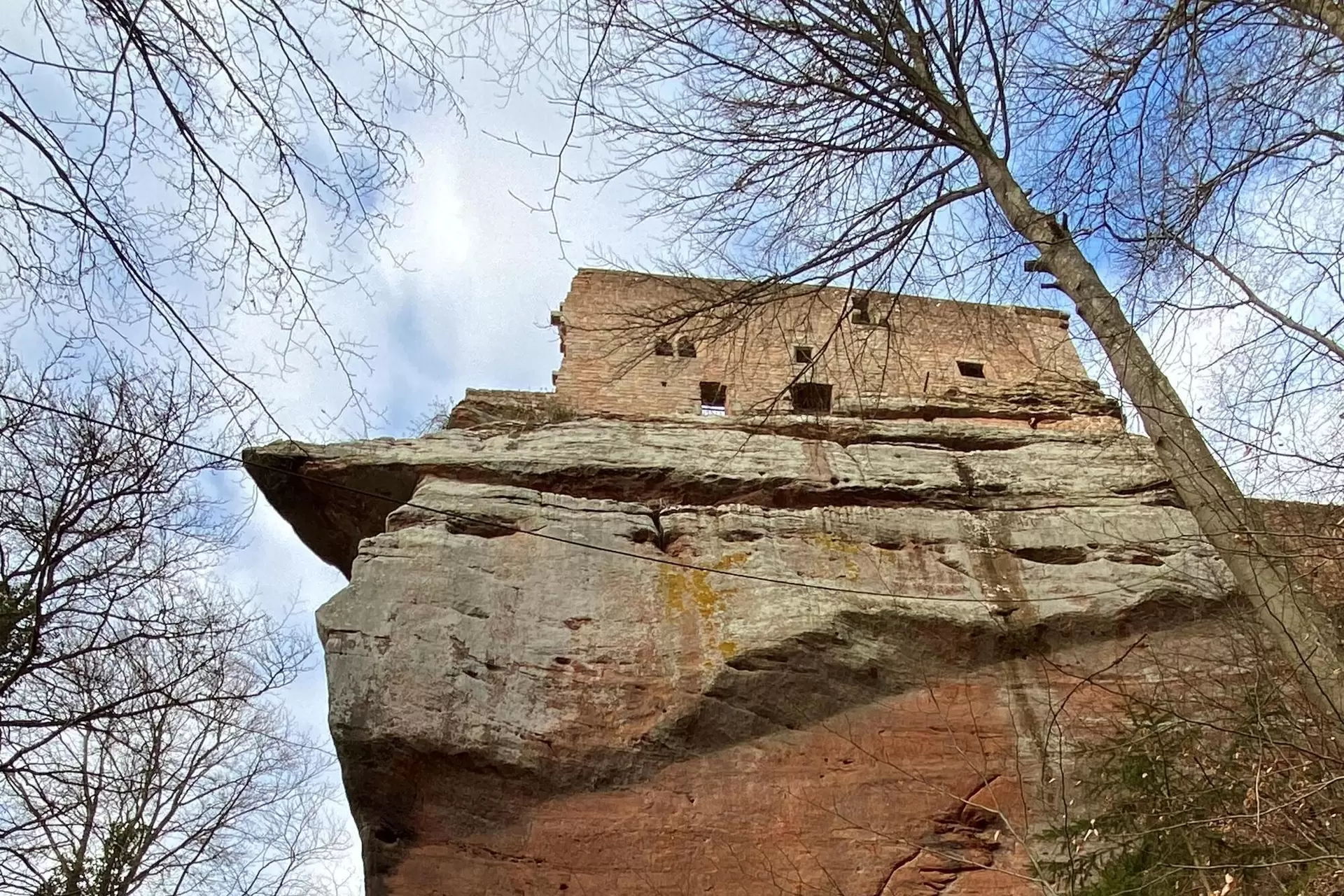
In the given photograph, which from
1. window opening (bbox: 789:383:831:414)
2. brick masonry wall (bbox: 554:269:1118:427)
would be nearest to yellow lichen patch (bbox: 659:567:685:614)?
brick masonry wall (bbox: 554:269:1118:427)

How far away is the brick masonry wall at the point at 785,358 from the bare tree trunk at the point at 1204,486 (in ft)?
11.6

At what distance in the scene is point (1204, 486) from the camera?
463cm

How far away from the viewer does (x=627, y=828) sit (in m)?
5.54

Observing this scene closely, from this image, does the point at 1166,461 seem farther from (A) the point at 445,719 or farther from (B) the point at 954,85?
(A) the point at 445,719

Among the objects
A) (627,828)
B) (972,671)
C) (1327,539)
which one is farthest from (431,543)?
(1327,539)

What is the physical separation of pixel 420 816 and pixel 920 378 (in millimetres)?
7823

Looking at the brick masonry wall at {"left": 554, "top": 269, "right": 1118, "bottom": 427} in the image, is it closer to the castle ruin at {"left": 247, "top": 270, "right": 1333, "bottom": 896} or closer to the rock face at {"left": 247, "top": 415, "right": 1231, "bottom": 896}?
the castle ruin at {"left": 247, "top": 270, "right": 1333, "bottom": 896}

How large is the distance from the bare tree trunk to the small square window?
19.2 ft

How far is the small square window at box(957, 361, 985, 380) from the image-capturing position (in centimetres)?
1183

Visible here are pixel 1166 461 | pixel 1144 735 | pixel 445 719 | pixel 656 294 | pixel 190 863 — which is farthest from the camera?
pixel 656 294

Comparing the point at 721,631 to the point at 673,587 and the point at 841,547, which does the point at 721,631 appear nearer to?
the point at 673,587

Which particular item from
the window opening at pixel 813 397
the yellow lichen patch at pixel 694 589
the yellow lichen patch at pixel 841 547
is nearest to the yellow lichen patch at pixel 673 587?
the yellow lichen patch at pixel 694 589

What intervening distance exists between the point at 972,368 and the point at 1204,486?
749cm

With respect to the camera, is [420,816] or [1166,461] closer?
[1166,461]
